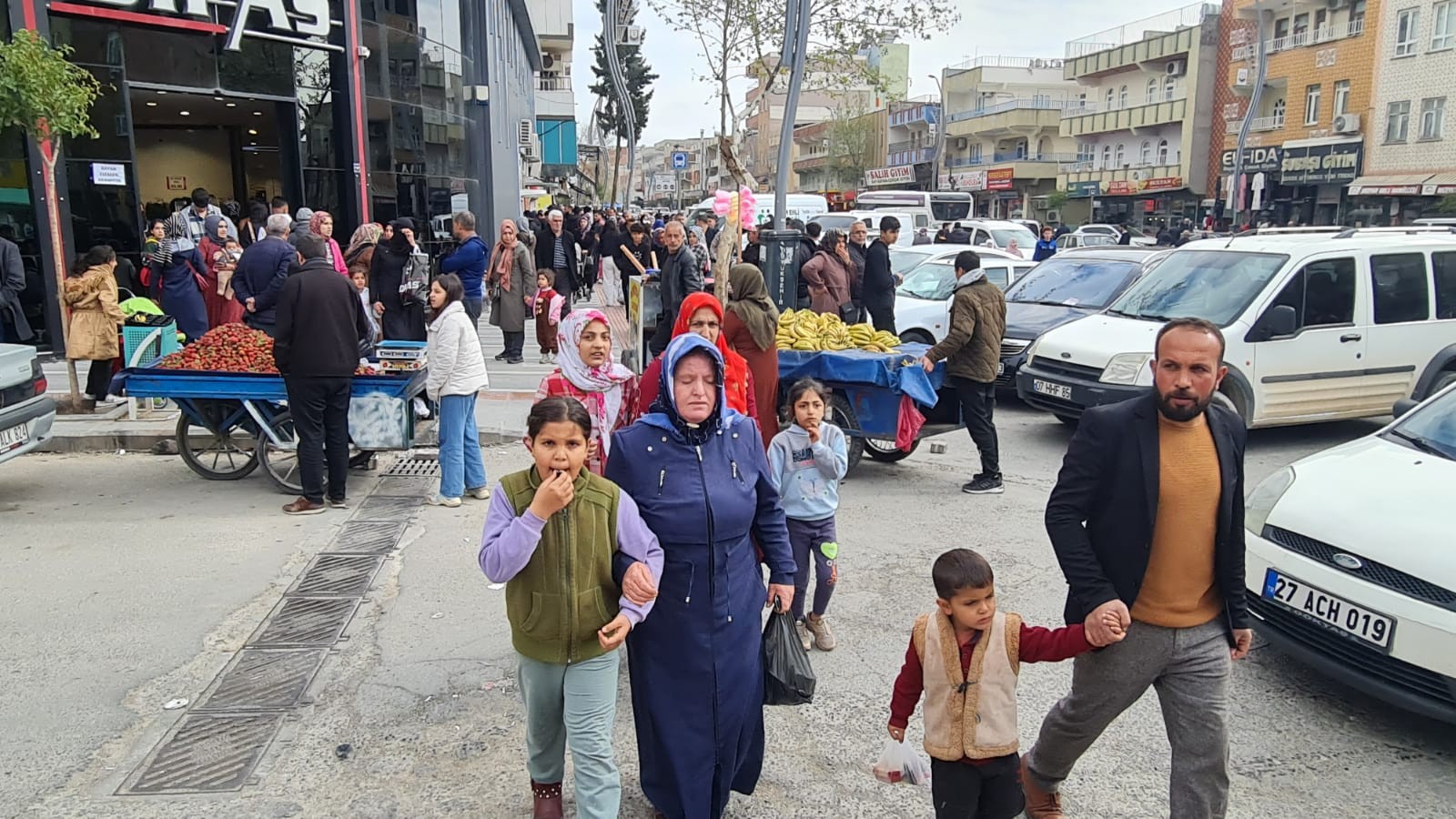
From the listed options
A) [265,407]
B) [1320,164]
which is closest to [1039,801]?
[265,407]

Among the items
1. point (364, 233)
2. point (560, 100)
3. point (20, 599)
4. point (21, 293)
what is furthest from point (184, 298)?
point (560, 100)

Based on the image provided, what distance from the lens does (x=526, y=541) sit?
3.00 meters

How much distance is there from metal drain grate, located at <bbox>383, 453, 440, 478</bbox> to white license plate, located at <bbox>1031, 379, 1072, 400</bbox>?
18.2 feet

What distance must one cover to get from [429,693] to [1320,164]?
1621 inches

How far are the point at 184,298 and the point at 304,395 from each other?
16.7 ft

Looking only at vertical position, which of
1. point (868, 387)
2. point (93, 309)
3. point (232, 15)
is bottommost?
point (868, 387)

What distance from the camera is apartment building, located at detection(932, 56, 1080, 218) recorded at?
57.6m

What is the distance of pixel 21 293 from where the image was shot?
1340 cm

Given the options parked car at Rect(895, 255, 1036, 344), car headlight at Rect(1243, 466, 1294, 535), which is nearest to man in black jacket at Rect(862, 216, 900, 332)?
parked car at Rect(895, 255, 1036, 344)

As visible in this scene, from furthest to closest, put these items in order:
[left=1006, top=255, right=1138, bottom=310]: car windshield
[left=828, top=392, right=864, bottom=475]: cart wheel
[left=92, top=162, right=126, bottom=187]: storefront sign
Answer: [left=92, top=162, right=126, bottom=187]: storefront sign → [left=1006, top=255, right=1138, bottom=310]: car windshield → [left=828, top=392, right=864, bottom=475]: cart wheel

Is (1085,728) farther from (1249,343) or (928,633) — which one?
(1249,343)

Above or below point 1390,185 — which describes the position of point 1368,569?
below

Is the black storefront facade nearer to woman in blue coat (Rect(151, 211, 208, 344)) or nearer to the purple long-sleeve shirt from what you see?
woman in blue coat (Rect(151, 211, 208, 344))

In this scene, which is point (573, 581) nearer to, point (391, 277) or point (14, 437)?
point (14, 437)
